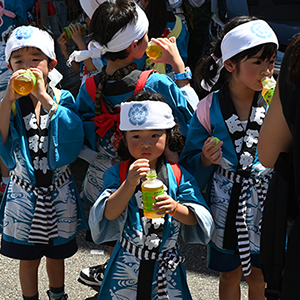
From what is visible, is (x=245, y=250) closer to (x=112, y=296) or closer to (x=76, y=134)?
(x=112, y=296)

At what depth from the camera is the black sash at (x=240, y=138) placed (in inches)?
96.1

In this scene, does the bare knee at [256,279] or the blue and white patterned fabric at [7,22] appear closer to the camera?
the bare knee at [256,279]

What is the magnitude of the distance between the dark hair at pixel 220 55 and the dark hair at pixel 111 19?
48cm

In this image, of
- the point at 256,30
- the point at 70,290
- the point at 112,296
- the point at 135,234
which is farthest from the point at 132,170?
the point at 70,290

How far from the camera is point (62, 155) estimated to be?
2.71 meters

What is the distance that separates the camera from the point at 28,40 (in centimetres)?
266

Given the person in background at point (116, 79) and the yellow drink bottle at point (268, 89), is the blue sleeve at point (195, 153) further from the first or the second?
the yellow drink bottle at point (268, 89)

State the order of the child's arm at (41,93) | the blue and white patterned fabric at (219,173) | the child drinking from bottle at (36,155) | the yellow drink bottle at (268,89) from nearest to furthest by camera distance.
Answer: the yellow drink bottle at (268,89), the blue and white patterned fabric at (219,173), the child's arm at (41,93), the child drinking from bottle at (36,155)

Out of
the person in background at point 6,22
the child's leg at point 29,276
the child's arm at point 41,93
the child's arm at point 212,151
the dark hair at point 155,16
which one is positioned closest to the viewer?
the child's arm at point 212,151

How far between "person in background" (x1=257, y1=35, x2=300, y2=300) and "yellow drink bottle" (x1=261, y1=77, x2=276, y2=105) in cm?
56

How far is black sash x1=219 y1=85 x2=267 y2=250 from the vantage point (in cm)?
244

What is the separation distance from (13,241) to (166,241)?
983 mm

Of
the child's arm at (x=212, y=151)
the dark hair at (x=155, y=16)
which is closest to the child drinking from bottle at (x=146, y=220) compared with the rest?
the child's arm at (x=212, y=151)

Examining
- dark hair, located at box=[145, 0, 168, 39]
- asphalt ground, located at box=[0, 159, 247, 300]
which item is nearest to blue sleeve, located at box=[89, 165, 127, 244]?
asphalt ground, located at box=[0, 159, 247, 300]
